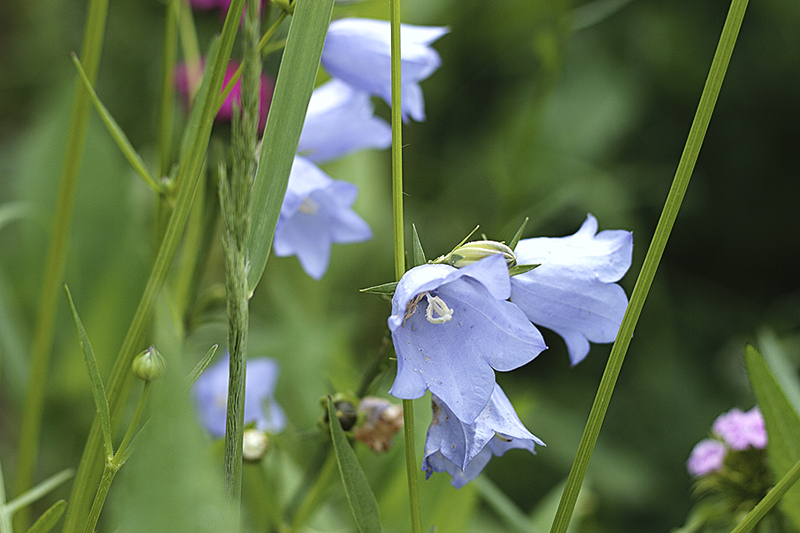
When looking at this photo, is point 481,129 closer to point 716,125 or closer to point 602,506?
point 716,125

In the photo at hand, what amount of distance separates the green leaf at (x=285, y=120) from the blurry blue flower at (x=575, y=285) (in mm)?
130

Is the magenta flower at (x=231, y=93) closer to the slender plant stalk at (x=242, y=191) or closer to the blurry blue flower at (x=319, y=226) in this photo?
the blurry blue flower at (x=319, y=226)

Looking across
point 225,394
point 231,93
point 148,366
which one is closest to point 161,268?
point 148,366

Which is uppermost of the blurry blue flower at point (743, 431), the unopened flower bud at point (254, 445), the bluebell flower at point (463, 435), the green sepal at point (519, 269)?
the green sepal at point (519, 269)

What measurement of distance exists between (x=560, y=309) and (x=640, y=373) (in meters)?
0.83

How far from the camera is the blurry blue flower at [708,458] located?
474 mm

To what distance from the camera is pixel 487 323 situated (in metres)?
0.32

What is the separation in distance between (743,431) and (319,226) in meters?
0.32

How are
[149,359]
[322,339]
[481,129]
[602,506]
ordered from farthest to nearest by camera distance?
[481,129] → [602,506] → [322,339] → [149,359]

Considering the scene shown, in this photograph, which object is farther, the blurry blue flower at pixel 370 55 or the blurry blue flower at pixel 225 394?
the blurry blue flower at pixel 225 394

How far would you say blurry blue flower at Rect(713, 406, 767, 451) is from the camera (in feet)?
1.46

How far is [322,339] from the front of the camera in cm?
80

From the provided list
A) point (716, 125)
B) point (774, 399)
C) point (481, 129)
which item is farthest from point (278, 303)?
point (716, 125)

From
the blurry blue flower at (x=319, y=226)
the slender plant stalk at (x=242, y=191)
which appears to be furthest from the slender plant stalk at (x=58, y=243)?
the slender plant stalk at (x=242, y=191)
